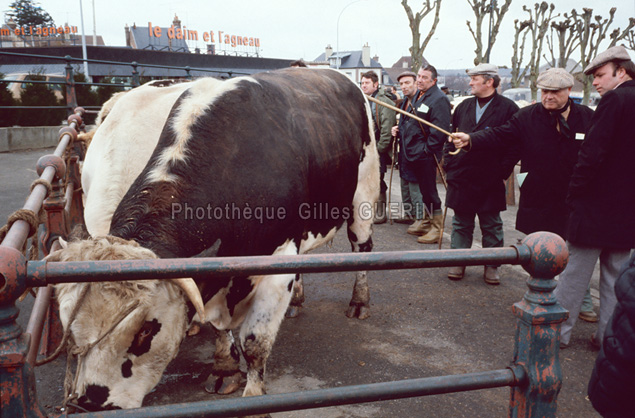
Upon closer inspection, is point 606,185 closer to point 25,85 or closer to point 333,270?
point 333,270

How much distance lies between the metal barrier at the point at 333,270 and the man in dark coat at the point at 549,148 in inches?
114

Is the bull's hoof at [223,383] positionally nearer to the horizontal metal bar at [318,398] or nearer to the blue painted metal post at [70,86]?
the horizontal metal bar at [318,398]

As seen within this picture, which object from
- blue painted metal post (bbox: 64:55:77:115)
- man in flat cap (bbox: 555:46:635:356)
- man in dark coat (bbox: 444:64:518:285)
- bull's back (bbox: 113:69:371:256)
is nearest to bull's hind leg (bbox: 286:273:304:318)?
bull's back (bbox: 113:69:371:256)

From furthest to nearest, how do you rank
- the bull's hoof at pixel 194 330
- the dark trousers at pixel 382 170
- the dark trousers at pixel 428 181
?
the dark trousers at pixel 382 170 → the dark trousers at pixel 428 181 → the bull's hoof at pixel 194 330

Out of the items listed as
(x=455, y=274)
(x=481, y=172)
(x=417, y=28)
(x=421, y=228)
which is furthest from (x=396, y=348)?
(x=417, y=28)

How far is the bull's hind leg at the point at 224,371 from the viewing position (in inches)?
123

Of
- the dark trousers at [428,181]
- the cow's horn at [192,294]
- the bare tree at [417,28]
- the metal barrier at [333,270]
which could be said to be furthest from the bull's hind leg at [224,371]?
the bare tree at [417,28]

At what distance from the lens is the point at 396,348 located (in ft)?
12.4

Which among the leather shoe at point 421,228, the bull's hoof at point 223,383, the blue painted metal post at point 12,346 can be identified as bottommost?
the leather shoe at point 421,228

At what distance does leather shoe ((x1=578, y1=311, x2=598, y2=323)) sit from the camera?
13.9 ft

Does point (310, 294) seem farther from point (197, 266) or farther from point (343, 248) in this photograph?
point (197, 266)

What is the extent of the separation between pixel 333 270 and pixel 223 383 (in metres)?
2.15

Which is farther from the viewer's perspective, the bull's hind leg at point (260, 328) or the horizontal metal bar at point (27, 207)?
the bull's hind leg at point (260, 328)

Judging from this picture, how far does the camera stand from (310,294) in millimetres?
4871
